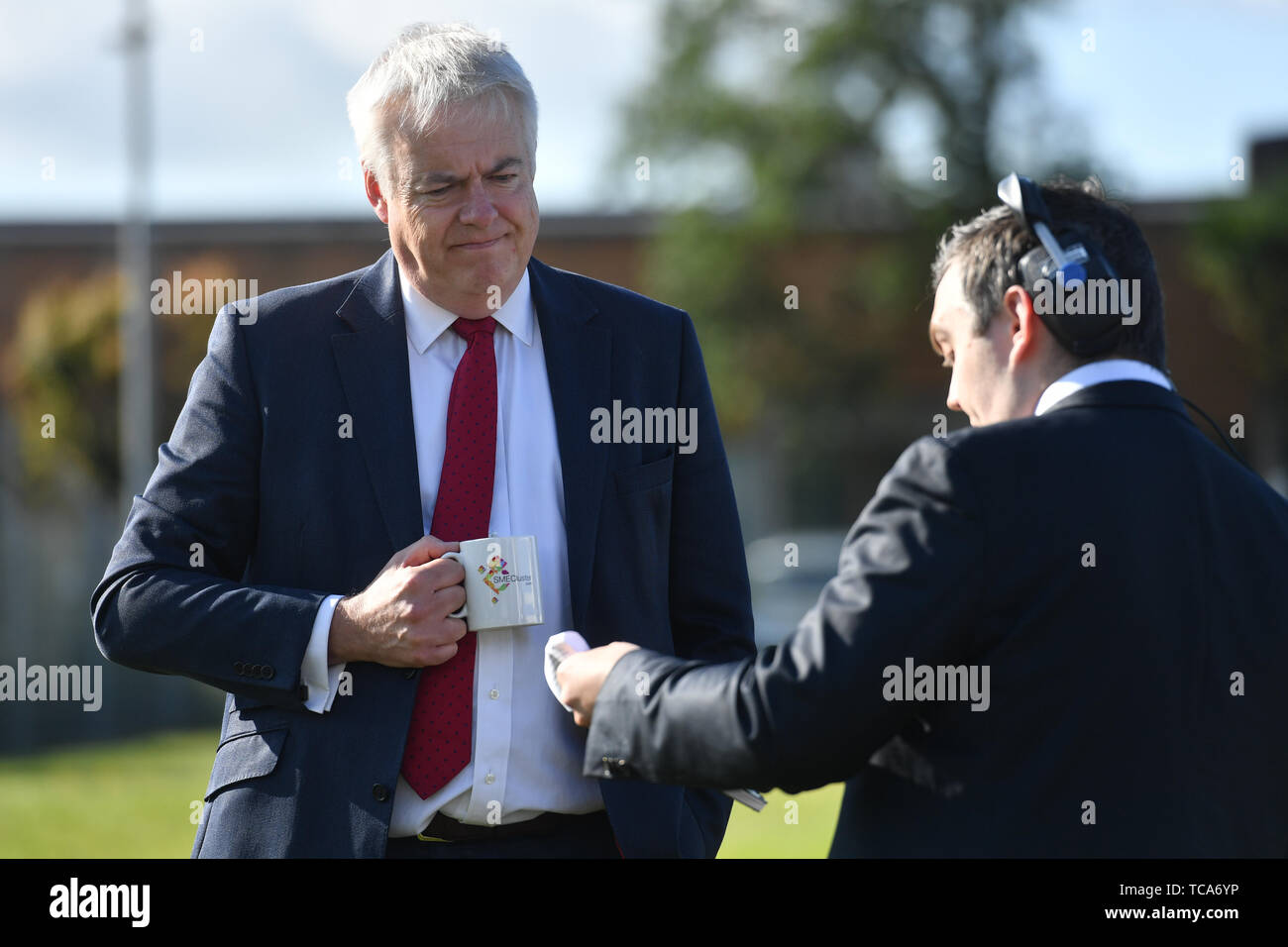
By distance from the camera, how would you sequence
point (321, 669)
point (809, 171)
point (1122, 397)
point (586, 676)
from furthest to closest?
point (809, 171), point (321, 669), point (586, 676), point (1122, 397)

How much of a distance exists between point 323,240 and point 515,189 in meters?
23.1

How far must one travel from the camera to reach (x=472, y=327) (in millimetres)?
3002

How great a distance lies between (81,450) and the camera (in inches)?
778

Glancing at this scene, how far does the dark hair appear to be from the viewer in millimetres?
2385

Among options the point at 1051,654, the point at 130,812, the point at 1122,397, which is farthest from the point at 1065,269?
the point at 130,812

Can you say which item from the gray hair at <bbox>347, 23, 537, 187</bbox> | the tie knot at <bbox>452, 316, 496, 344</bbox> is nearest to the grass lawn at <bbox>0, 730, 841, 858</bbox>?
the tie knot at <bbox>452, 316, 496, 344</bbox>

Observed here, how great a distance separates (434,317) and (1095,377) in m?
1.39

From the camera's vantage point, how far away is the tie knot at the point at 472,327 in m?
2.99

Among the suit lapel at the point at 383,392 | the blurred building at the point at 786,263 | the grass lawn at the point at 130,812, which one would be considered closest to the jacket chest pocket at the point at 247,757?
the suit lapel at the point at 383,392

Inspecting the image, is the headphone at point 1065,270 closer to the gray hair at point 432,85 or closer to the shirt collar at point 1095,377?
the shirt collar at point 1095,377

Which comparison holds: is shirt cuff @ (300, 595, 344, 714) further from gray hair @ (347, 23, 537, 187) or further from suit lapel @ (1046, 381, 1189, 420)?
suit lapel @ (1046, 381, 1189, 420)

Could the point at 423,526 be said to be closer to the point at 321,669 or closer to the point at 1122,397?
the point at 321,669
